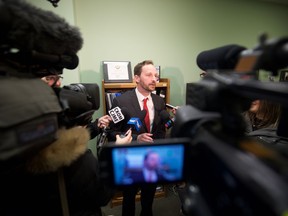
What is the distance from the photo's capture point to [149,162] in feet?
1.59

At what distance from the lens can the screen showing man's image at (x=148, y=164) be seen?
1.54ft

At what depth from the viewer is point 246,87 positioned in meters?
0.38

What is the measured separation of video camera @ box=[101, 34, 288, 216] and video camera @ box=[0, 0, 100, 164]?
209mm

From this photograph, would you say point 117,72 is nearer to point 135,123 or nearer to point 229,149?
point 135,123

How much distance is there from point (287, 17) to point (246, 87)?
11.6ft

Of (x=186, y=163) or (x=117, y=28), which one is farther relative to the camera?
(x=117, y=28)

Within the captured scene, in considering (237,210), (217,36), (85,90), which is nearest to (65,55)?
(85,90)

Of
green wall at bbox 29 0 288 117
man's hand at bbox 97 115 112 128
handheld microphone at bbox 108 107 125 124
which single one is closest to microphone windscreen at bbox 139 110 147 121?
handheld microphone at bbox 108 107 125 124

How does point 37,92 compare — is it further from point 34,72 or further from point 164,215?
point 164,215

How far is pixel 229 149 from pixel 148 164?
0.21 meters

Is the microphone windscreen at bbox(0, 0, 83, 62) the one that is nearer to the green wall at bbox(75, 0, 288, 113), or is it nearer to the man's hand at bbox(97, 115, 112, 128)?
the man's hand at bbox(97, 115, 112, 128)

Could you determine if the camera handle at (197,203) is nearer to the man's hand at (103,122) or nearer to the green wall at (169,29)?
the man's hand at (103,122)

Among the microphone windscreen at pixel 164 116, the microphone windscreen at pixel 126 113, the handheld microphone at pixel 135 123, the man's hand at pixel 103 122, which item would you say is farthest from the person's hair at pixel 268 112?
the man's hand at pixel 103 122

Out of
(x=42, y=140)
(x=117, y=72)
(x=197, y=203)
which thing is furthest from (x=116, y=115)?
(x=197, y=203)
